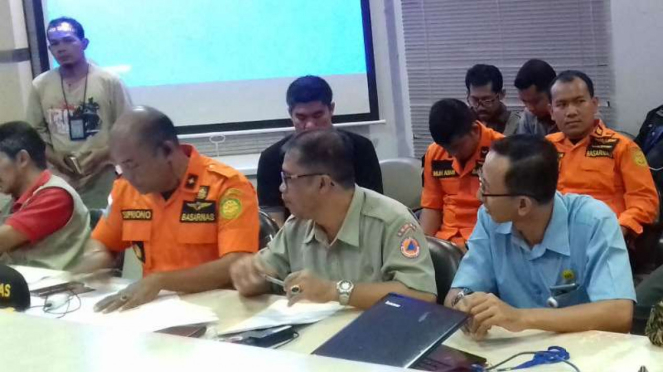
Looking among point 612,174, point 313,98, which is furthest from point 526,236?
point 313,98

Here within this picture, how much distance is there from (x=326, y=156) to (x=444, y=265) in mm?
A: 475

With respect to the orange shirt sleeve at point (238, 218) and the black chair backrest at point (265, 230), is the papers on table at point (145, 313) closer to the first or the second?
the orange shirt sleeve at point (238, 218)

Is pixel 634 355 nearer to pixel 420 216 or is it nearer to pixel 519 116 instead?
pixel 420 216

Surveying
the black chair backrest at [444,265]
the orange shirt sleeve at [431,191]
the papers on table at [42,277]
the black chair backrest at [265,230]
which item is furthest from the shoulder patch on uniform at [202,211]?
the orange shirt sleeve at [431,191]

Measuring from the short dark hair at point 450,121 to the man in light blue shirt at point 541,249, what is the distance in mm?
1189

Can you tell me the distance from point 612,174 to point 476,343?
1769mm

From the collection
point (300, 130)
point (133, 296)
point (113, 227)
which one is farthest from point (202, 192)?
point (300, 130)

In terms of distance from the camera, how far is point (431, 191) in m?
3.63

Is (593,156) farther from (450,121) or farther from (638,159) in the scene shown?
(450,121)

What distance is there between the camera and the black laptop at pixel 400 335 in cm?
158

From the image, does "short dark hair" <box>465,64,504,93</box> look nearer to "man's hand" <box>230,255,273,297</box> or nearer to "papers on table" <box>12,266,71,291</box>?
"man's hand" <box>230,255,273,297</box>

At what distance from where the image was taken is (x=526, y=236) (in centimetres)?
215

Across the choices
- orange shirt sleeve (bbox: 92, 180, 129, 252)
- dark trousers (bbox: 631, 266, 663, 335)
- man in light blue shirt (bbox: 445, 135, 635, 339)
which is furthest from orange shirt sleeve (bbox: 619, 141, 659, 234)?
orange shirt sleeve (bbox: 92, 180, 129, 252)

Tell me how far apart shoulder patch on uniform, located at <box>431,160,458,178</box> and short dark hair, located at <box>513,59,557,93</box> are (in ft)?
2.81
